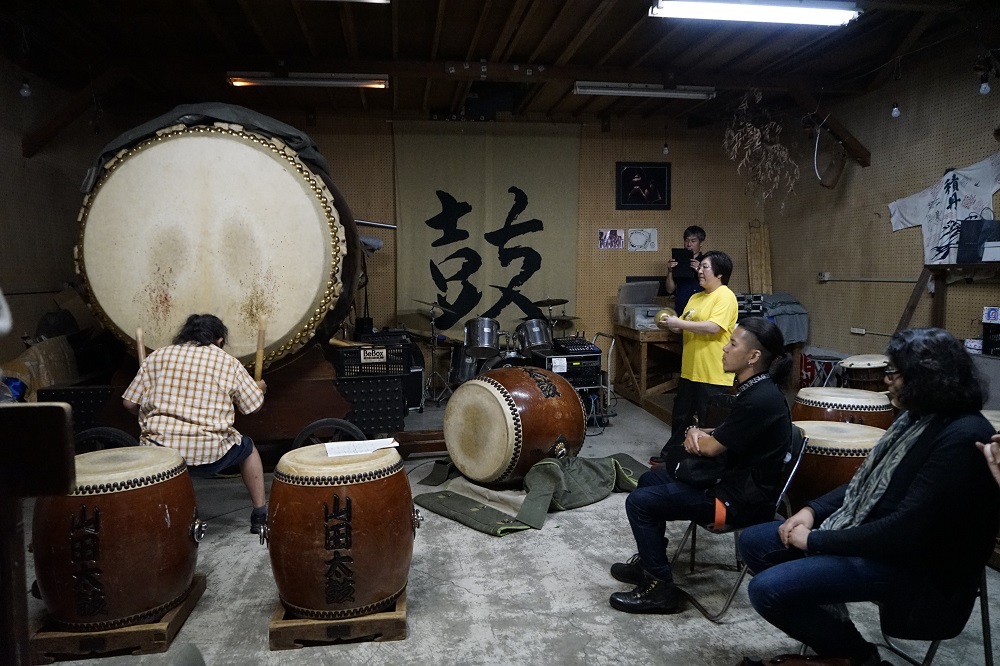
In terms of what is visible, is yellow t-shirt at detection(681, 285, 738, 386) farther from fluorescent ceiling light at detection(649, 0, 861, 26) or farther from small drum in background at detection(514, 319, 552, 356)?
small drum in background at detection(514, 319, 552, 356)

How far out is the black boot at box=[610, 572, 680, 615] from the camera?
2518mm

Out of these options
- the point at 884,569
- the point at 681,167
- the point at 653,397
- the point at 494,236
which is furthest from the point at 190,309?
the point at 681,167

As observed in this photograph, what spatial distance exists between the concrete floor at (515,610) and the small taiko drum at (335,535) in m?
0.18

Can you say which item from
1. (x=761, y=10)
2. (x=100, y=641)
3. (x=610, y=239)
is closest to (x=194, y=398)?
(x=100, y=641)

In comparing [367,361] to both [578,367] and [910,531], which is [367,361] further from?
[910,531]

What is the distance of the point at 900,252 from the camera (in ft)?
17.1

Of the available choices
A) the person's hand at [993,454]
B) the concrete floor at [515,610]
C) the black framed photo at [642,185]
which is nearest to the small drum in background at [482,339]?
the black framed photo at [642,185]

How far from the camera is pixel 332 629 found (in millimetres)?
2295

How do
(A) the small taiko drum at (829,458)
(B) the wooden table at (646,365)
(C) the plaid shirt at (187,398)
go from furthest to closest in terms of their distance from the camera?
(B) the wooden table at (646,365), (C) the plaid shirt at (187,398), (A) the small taiko drum at (829,458)

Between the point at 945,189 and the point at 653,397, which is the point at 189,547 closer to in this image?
the point at 653,397

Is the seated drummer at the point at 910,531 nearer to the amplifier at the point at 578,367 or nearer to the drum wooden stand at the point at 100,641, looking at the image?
the drum wooden stand at the point at 100,641

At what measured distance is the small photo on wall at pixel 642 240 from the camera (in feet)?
23.7

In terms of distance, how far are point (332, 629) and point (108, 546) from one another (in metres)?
0.82

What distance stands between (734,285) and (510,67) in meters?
3.79
